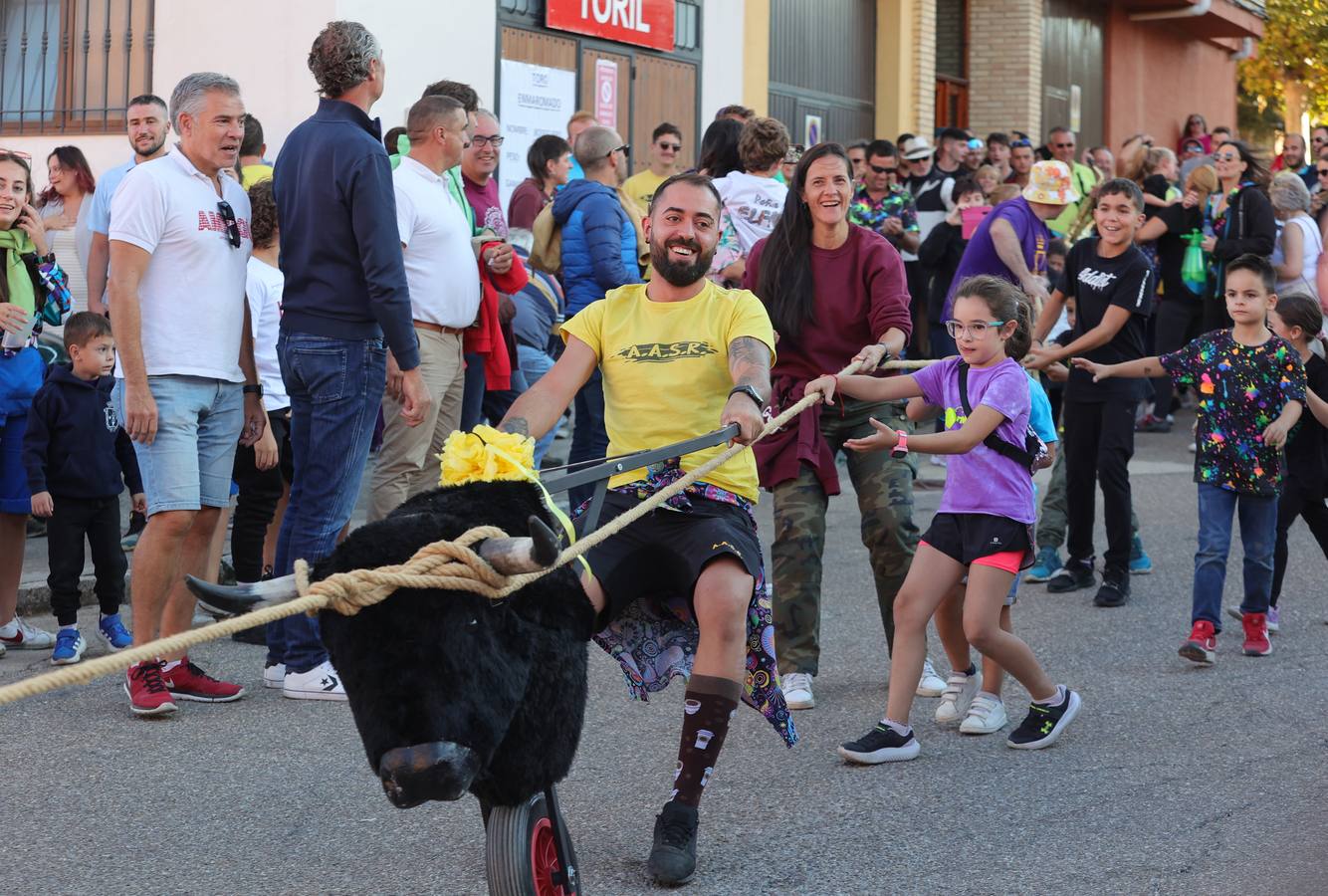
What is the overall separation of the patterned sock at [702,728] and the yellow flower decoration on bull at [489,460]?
775 millimetres

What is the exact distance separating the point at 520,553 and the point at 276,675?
10.8ft

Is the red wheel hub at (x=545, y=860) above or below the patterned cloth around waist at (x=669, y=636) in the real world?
below

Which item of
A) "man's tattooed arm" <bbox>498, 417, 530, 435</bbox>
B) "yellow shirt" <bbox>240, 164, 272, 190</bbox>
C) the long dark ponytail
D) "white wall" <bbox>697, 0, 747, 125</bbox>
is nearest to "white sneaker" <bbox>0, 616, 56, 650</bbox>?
"yellow shirt" <bbox>240, 164, 272, 190</bbox>

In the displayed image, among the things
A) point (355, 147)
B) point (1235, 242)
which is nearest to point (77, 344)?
point (355, 147)

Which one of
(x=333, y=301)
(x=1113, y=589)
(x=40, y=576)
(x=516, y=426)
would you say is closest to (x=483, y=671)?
(x=516, y=426)

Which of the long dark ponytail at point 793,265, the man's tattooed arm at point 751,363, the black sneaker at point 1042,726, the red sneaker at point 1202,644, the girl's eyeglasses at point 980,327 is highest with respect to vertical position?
the long dark ponytail at point 793,265

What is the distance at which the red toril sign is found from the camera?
48.9 ft

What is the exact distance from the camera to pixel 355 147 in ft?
19.3

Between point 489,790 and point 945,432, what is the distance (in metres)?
2.38

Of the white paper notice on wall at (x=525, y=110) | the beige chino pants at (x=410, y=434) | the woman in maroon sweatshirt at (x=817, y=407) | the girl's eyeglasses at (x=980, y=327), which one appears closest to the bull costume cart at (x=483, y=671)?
the girl's eyeglasses at (x=980, y=327)

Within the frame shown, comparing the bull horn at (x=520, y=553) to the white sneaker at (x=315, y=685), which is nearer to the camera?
the bull horn at (x=520, y=553)

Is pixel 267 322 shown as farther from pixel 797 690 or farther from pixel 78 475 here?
pixel 797 690

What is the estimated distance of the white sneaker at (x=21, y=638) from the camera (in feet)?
22.2

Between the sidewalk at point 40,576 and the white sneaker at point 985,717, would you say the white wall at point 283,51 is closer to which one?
the sidewalk at point 40,576
